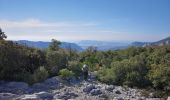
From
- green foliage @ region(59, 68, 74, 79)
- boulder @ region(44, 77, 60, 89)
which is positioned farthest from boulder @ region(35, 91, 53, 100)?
green foliage @ region(59, 68, 74, 79)

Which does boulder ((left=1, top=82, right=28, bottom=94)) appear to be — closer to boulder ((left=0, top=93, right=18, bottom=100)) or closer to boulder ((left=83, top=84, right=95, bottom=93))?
boulder ((left=0, top=93, right=18, bottom=100))

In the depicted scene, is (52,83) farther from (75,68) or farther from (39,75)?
(75,68)

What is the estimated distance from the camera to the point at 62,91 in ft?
91.4

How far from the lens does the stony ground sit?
2558 centimetres

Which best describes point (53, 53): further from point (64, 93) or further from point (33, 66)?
point (64, 93)

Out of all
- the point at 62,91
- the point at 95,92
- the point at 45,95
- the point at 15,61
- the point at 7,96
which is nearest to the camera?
the point at 7,96

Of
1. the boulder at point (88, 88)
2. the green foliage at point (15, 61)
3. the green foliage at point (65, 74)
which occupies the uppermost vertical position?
the green foliage at point (15, 61)

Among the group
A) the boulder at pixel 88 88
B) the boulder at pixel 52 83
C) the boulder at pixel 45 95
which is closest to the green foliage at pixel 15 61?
the boulder at pixel 52 83

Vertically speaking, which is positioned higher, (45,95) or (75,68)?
(75,68)

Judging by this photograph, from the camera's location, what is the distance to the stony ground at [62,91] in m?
25.6

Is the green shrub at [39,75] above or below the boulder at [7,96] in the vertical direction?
above

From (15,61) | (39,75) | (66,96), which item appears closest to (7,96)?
(66,96)

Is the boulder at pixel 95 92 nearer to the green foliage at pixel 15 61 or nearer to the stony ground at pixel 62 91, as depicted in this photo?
the stony ground at pixel 62 91

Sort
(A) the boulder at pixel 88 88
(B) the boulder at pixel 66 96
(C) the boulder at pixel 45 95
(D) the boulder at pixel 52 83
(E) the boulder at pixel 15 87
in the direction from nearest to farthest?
(C) the boulder at pixel 45 95 < (B) the boulder at pixel 66 96 < (E) the boulder at pixel 15 87 < (A) the boulder at pixel 88 88 < (D) the boulder at pixel 52 83
